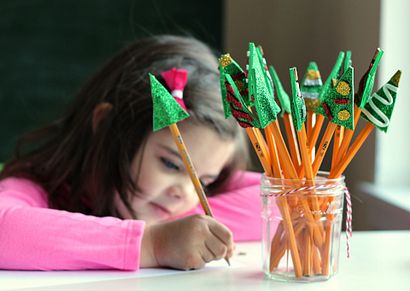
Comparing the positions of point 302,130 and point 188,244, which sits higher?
point 302,130

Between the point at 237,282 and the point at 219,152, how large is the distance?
14.1 inches

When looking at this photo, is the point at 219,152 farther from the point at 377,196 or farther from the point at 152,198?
the point at 377,196

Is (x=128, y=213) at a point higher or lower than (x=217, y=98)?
lower

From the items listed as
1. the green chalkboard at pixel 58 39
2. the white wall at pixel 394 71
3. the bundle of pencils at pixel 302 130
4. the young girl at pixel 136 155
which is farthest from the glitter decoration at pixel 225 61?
the green chalkboard at pixel 58 39

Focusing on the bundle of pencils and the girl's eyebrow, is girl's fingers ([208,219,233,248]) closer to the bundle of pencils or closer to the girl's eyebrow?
the bundle of pencils

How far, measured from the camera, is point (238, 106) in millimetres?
A: 783

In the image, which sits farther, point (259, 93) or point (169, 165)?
point (169, 165)

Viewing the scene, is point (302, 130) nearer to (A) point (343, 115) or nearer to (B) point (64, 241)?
(A) point (343, 115)

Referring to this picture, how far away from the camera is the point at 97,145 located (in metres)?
1.21

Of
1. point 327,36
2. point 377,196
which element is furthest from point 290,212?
point 327,36

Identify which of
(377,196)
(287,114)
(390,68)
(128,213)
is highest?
(287,114)

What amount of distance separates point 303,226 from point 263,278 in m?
0.08

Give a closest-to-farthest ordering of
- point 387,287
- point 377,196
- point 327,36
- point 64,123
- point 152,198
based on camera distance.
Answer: point 387,287, point 152,198, point 64,123, point 377,196, point 327,36

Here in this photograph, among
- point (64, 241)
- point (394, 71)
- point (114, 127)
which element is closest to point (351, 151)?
point (64, 241)
